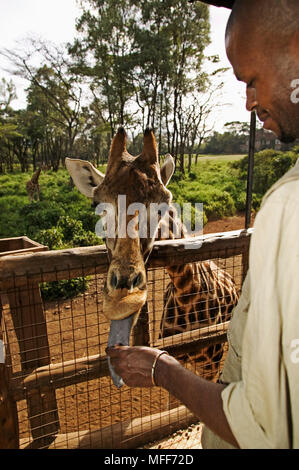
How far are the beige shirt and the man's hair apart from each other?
0.37 meters

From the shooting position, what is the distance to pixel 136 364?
122cm

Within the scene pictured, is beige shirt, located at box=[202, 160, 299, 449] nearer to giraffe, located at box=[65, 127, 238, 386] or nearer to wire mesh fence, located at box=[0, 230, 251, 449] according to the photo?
giraffe, located at box=[65, 127, 238, 386]

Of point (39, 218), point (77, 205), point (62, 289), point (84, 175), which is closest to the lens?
point (84, 175)

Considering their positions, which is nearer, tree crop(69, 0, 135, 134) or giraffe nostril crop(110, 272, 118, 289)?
giraffe nostril crop(110, 272, 118, 289)

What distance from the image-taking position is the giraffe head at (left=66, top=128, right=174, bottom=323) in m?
1.97

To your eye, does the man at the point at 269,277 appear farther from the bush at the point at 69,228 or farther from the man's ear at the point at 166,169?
the bush at the point at 69,228

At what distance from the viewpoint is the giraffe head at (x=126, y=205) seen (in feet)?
6.45

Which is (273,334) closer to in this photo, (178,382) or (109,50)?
(178,382)

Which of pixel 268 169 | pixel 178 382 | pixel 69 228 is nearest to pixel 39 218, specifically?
pixel 69 228

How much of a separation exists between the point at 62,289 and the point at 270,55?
24.1 ft

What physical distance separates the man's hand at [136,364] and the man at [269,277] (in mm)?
181

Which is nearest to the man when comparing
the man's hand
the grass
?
the man's hand

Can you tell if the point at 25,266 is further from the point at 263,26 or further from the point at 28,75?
the point at 28,75

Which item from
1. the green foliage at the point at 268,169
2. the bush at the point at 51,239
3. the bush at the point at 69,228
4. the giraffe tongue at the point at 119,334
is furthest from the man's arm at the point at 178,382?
the green foliage at the point at 268,169
